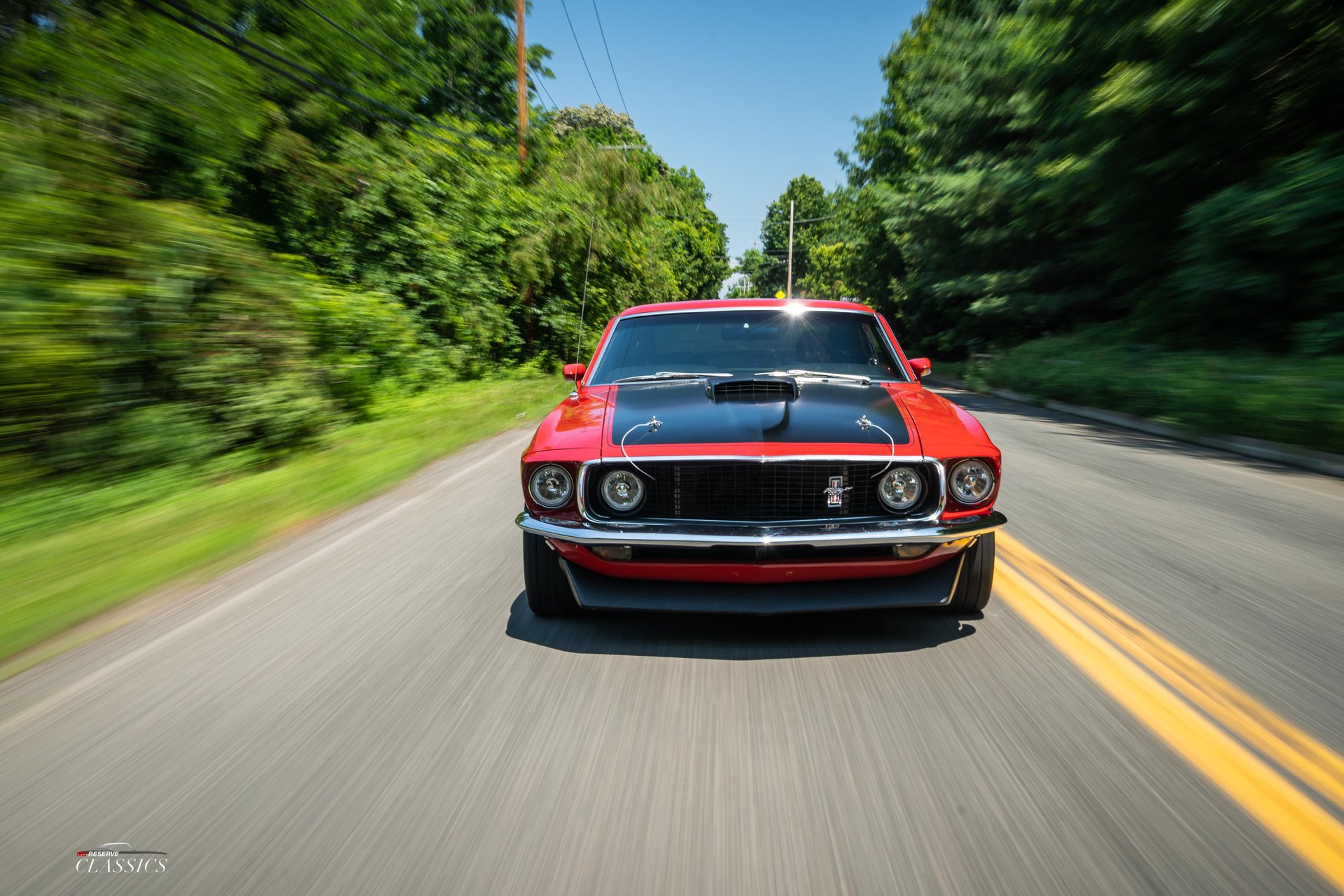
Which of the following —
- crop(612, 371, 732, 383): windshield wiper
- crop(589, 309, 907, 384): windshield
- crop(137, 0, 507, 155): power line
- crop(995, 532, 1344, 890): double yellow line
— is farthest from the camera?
crop(137, 0, 507, 155): power line

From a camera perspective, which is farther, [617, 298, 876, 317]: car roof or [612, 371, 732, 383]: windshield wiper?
[617, 298, 876, 317]: car roof

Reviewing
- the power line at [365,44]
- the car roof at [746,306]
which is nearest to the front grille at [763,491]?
the car roof at [746,306]

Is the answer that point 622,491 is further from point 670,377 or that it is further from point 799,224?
point 799,224

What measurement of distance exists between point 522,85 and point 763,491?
63.0ft

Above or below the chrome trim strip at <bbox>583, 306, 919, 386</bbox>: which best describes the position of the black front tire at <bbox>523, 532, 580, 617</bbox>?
below

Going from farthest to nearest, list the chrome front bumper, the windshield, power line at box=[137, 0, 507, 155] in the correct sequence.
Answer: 1. power line at box=[137, 0, 507, 155]
2. the windshield
3. the chrome front bumper

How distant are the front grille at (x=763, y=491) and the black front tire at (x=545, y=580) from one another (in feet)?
1.29

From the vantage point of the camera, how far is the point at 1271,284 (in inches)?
477

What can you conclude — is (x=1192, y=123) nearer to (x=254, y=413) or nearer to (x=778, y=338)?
(x=778, y=338)

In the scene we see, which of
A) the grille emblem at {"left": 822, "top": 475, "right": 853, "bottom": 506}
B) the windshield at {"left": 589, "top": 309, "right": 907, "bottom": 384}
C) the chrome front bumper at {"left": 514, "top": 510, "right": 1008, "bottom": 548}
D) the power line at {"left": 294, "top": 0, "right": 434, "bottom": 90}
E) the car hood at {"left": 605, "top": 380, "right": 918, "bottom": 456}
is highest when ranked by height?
the power line at {"left": 294, "top": 0, "right": 434, "bottom": 90}

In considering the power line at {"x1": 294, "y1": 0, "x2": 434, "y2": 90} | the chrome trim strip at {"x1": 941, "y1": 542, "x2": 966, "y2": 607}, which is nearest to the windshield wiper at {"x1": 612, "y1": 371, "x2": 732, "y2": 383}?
the chrome trim strip at {"x1": 941, "y1": 542, "x2": 966, "y2": 607}

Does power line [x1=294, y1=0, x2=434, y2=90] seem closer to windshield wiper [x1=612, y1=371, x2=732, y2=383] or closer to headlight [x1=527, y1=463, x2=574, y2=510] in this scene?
windshield wiper [x1=612, y1=371, x2=732, y2=383]

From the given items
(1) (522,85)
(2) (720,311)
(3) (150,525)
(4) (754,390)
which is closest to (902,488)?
(4) (754,390)

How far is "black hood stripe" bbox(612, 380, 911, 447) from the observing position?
3.28 m
